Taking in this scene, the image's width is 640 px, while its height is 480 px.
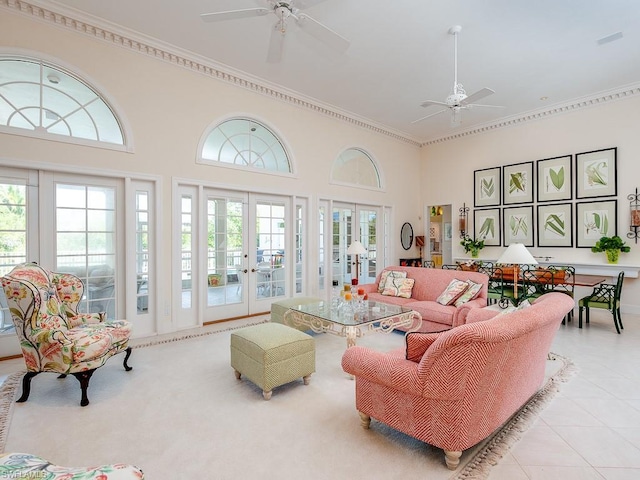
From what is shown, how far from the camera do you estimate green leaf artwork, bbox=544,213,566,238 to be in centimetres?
640

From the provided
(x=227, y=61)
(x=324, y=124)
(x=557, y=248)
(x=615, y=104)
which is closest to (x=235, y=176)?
(x=227, y=61)

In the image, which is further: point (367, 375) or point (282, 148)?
point (282, 148)

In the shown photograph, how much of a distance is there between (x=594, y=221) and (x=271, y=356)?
6.45m

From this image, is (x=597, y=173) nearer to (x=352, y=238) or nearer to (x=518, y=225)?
(x=518, y=225)

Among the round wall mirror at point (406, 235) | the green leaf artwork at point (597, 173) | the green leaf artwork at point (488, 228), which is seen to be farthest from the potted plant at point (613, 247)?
the round wall mirror at point (406, 235)

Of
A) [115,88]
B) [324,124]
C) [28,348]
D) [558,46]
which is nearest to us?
[28,348]

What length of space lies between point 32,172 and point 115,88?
1387 millimetres

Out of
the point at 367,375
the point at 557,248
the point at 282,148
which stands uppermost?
the point at 282,148

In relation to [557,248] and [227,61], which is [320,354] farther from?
[557,248]

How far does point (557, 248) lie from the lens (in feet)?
21.3

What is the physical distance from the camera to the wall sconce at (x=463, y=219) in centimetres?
781

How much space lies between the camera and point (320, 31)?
10.3 ft

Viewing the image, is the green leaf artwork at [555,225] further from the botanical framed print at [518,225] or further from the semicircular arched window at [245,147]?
the semicircular arched window at [245,147]

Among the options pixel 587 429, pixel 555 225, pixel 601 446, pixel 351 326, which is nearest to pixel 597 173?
pixel 555 225
